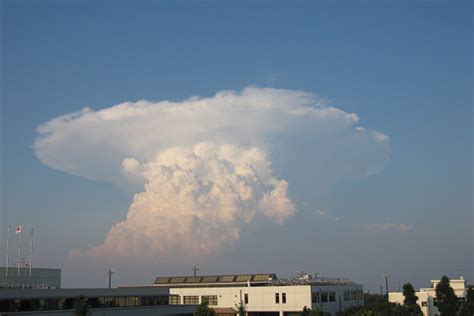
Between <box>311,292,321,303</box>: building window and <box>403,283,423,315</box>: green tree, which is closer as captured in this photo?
<box>311,292,321,303</box>: building window

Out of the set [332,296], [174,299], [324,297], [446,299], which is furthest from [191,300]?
[446,299]

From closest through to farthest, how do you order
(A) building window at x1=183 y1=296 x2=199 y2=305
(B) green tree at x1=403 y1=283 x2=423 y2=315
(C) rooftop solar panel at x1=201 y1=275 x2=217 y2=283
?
(B) green tree at x1=403 y1=283 x2=423 y2=315 < (A) building window at x1=183 y1=296 x2=199 y2=305 < (C) rooftop solar panel at x1=201 y1=275 x2=217 y2=283

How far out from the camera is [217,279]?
470 feet

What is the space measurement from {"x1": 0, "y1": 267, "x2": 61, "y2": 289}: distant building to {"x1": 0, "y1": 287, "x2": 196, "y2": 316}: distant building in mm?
16083

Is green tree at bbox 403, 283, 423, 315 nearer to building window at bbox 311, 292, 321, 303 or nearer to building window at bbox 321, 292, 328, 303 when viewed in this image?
building window at bbox 321, 292, 328, 303

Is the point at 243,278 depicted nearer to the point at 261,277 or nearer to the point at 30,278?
the point at 261,277

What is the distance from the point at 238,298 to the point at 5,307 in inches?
2567

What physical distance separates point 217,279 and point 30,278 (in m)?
54.3

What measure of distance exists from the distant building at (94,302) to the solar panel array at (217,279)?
112ft

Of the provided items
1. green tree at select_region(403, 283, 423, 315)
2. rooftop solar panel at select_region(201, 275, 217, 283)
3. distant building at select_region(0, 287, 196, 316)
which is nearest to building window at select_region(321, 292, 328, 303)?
green tree at select_region(403, 283, 423, 315)

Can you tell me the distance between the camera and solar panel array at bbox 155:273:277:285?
13512 cm

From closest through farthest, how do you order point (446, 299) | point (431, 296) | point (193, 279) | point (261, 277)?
1. point (446, 299)
2. point (261, 277)
3. point (431, 296)
4. point (193, 279)

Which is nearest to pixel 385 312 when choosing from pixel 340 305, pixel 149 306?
pixel 340 305

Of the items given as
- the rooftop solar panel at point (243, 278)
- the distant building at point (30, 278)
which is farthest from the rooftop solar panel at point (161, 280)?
the distant building at point (30, 278)
